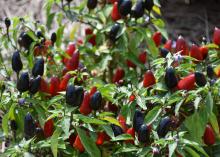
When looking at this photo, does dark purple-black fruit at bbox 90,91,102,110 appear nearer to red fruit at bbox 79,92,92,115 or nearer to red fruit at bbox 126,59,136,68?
red fruit at bbox 79,92,92,115

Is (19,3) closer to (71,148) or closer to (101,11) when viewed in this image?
(101,11)

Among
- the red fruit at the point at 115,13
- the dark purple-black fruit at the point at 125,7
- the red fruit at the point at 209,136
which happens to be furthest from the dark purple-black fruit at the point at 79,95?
the red fruit at the point at 115,13

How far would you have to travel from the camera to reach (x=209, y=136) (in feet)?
10.9

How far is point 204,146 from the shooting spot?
3438 millimetres

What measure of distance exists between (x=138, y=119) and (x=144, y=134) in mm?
124

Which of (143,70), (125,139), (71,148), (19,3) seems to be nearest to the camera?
(125,139)

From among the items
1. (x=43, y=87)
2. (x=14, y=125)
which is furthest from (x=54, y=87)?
(x=14, y=125)

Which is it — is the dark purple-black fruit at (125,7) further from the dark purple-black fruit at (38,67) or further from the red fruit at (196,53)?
the dark purple-black fruit at (38,67)

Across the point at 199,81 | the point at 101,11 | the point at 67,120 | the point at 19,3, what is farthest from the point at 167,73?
the point at 19,3

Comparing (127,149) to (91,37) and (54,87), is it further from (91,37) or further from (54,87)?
(91,37)

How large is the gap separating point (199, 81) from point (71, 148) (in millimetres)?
838

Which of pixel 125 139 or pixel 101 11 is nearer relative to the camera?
pixel 125 139

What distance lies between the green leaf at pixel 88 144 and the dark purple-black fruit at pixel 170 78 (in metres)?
0.54

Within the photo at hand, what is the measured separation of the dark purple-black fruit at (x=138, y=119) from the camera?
3102mm
